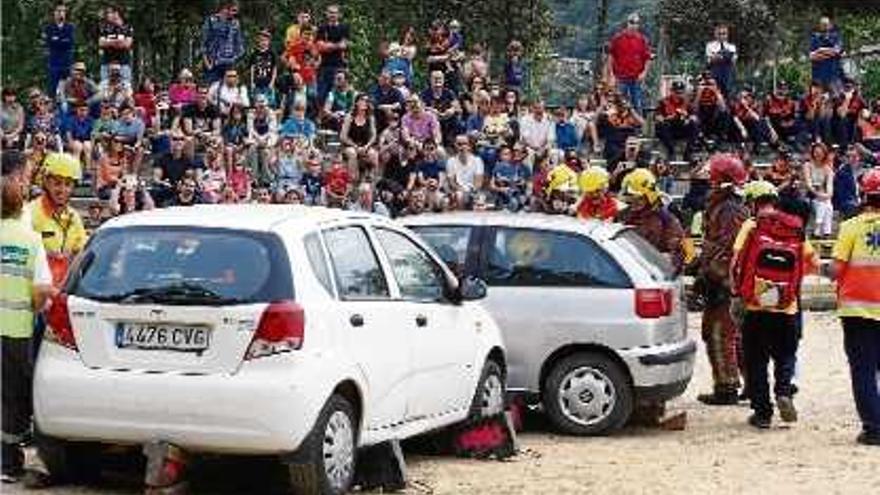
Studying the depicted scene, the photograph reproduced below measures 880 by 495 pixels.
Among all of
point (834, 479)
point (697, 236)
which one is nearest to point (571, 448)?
point (834, 479)

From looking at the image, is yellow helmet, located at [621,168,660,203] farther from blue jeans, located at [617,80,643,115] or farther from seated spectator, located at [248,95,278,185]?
blue jeans, located at [617,80,643,115]

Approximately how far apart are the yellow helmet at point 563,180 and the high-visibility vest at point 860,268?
6.28 meters

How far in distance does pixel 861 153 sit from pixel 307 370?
20439mm

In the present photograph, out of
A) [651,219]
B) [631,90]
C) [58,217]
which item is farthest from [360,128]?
[58,217]

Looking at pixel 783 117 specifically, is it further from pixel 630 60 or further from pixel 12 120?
pixel 12 120

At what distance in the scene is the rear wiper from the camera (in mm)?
8977

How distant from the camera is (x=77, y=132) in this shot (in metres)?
24.1

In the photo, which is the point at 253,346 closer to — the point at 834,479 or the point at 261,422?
the point at 261,422

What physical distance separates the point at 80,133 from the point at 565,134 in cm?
741

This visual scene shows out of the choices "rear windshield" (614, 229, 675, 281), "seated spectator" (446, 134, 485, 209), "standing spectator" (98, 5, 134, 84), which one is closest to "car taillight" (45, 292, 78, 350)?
"rear windshield" (614, 229, 675, 281)

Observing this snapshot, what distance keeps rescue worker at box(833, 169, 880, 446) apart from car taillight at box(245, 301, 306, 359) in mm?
5024

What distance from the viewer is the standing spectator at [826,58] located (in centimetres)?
2917

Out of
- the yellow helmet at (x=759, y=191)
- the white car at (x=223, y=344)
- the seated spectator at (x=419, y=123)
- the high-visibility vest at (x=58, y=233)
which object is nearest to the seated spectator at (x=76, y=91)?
the seated spectator at (x=419, y=123)

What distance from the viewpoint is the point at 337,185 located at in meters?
23.2
